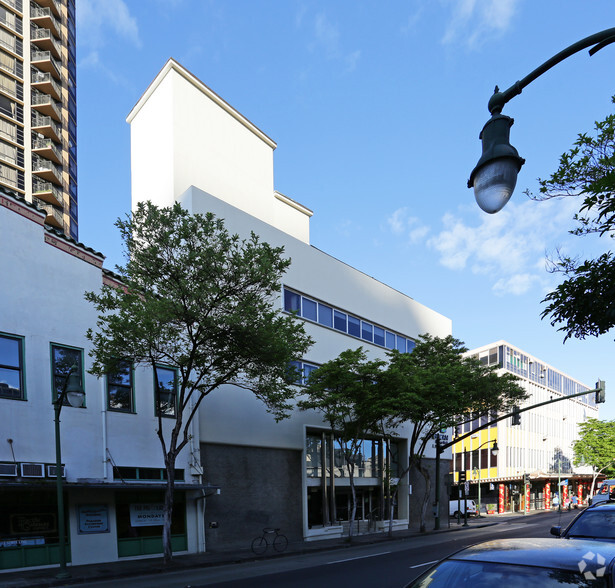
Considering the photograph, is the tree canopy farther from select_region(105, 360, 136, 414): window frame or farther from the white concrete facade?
select_region(105, 360, 136, 414): window frame

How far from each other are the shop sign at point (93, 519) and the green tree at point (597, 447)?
67.8 m

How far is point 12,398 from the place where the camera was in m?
16.6

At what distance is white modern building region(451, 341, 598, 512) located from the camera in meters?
64.9

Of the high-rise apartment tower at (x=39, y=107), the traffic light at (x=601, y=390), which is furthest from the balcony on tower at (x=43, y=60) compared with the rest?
the traffic light at (x=601, y=390)

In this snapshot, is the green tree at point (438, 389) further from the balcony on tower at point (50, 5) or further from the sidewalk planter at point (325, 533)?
the balcony on tower at point (50, 5)

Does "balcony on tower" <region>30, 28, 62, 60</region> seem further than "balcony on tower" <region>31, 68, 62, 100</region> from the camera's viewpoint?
Yes

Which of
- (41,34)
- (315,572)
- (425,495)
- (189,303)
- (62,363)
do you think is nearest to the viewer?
(315,572)

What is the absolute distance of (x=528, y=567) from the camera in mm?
4105

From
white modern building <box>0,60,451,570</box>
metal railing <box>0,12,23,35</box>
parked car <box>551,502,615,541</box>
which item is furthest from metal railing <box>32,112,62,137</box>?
parked car <box>551,502,615,541</box>

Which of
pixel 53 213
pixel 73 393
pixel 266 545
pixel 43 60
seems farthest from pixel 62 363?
pixel 43 60

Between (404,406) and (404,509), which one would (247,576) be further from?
(404,509)

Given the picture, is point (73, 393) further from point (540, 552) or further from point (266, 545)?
point (540, 552)

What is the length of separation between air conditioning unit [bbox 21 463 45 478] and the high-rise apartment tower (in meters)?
35.0

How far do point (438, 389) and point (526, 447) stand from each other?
48189 millimetres
